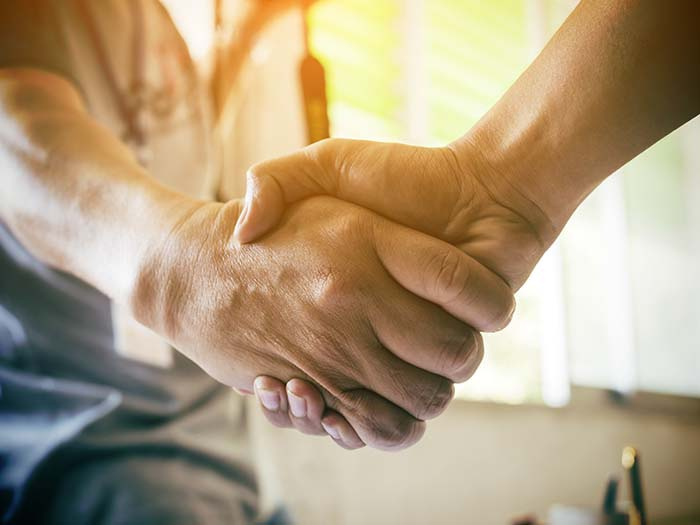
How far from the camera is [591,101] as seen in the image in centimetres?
65

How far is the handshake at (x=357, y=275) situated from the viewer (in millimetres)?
709

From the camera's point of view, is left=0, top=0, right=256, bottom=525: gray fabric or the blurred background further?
the blurred background

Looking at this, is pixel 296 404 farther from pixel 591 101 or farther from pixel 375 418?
pixel 591 101

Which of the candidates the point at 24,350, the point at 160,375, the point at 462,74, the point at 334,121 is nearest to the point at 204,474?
the point at 160,375

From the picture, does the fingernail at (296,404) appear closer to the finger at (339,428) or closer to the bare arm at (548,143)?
the finger at (339,428)

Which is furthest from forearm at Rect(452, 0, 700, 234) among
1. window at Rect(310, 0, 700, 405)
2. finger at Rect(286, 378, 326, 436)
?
window at Rect(310, 0, 700, 405)

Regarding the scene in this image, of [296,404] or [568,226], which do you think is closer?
[296,404]

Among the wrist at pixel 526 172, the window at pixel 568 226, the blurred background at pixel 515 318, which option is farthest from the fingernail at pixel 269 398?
the window at pixel 568 226

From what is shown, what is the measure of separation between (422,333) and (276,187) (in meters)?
0.26

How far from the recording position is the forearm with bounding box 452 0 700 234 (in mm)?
621

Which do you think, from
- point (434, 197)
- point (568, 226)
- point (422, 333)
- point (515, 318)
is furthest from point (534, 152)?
point (568, 226)

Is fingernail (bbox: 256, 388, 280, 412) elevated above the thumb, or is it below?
below

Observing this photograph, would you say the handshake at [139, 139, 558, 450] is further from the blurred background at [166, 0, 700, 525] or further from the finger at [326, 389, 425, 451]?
the blurred background at [166, 0, 700, 525]

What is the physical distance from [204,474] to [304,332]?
2.01ft
